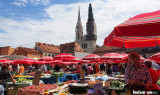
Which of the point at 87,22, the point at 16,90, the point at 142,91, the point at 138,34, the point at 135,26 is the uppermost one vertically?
the point at 87,22

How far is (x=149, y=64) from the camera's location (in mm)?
3752

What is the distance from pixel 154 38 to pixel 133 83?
3147 millimetres

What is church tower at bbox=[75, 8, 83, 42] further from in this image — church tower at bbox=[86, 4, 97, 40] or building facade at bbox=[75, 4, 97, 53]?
church tower at bbox=[86, 4, 97, 40]

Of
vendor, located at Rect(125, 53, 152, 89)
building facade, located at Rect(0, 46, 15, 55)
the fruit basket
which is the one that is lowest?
the fruit basket

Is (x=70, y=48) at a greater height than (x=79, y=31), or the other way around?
(x=79, y=31)

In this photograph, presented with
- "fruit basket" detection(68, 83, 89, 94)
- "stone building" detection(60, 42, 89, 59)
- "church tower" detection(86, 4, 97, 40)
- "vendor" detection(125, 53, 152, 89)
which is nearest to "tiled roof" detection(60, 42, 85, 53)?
"stone building" detection(60, 42, 89, 59)

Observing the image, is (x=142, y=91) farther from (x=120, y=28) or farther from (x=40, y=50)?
(x=40, y=50)

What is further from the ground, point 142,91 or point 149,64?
point 149,64

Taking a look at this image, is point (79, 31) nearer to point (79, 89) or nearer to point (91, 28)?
point (91, 28)

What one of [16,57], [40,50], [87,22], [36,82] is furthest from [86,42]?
[36,82]

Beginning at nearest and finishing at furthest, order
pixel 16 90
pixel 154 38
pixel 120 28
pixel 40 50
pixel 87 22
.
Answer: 1. pixel 120 28
2. pixel 154 38
3. pixel 16 90
4. pixel 40 50
5. pixel 87 22

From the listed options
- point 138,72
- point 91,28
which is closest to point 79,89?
point 138,72

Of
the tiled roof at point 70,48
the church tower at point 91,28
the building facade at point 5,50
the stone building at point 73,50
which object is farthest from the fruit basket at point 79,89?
the church tower at point 91,28

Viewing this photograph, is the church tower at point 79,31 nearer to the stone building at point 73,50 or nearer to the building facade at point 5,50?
the stone building at point 73,50
